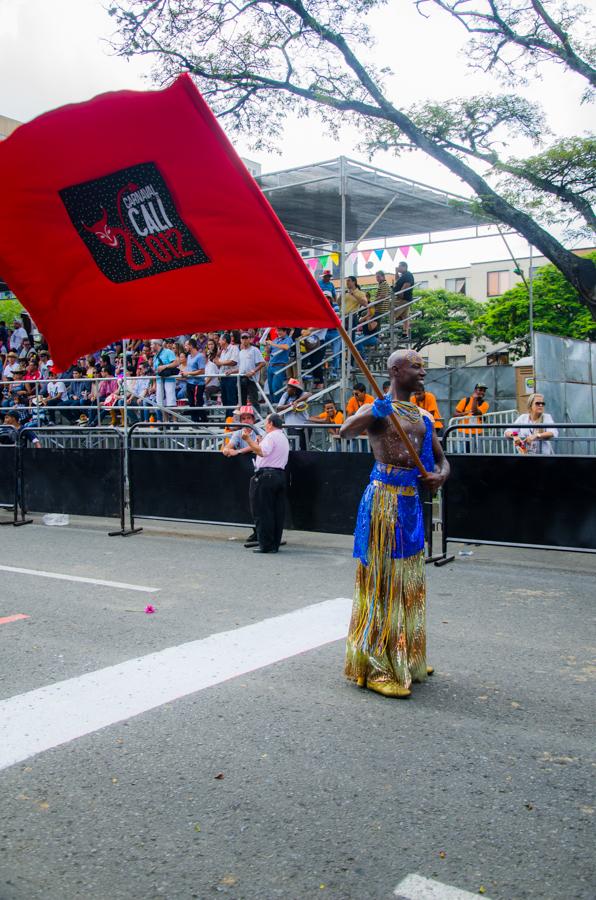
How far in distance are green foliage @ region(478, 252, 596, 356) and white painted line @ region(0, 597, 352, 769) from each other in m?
43.6

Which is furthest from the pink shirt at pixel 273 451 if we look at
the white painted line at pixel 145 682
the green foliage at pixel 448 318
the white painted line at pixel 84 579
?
the green foliage at pixel 448 318

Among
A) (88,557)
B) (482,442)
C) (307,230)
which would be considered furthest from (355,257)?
(88,557)

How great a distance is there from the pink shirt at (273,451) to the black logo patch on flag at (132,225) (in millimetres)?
6040

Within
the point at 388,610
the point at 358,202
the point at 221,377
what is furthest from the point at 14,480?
the point at 388,610

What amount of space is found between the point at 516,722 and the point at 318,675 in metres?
1.30

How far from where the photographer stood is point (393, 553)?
16.8ft

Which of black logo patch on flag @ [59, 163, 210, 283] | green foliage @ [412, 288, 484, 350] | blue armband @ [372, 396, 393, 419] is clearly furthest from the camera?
green foliage @ [412, 288, 484, 350]

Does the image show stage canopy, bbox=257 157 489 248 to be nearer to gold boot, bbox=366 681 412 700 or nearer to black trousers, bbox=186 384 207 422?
black trousers, bbox=186 384 207 422

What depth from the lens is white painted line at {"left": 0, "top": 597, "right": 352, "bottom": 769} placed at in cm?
446

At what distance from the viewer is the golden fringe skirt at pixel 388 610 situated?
504cm

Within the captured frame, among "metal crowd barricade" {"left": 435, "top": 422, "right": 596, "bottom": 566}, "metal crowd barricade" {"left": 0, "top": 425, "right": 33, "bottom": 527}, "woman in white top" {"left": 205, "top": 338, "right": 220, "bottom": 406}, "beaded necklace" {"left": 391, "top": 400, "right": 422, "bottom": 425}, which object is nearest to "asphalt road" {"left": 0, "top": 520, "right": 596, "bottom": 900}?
"beaded necklace" {"left": 391, "top": 400, "right": 422, "bottom": 425}

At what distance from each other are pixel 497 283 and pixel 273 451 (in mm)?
74277

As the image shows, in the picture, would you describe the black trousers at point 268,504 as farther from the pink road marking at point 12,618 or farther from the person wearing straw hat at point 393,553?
the person wearing straw hat at point 393,553

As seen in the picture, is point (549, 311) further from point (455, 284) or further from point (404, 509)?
point (404, 509)
